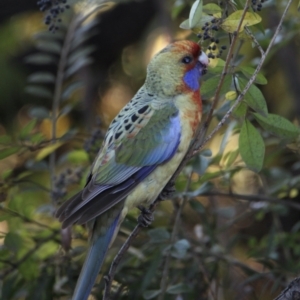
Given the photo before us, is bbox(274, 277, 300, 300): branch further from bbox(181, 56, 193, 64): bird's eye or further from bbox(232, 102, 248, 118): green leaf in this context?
bbox(181, 56, 193, 64): bird's eye

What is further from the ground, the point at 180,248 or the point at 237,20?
the point at 237,20

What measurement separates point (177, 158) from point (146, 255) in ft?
1.63

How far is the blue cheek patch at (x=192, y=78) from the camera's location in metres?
2.17

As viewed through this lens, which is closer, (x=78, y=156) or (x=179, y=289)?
(x=179, y=289)

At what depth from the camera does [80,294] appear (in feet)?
6.26

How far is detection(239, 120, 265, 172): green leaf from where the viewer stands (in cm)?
178

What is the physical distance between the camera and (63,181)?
2.38 m

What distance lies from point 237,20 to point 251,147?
34cm

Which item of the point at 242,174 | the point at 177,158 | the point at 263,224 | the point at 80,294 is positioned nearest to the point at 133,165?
the point at 177,158

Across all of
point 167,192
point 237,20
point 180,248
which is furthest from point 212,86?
point 180,248

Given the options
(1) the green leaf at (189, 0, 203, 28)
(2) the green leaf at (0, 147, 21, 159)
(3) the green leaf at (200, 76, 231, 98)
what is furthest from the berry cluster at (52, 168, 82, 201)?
(1) the green leaf at (189, 0, 203, 28)

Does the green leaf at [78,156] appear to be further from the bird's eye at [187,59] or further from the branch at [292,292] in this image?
the branch at [292,292]

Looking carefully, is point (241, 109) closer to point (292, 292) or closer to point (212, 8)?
point (212, 8)

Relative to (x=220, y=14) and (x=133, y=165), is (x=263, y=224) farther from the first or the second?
(x=220, y=14)
